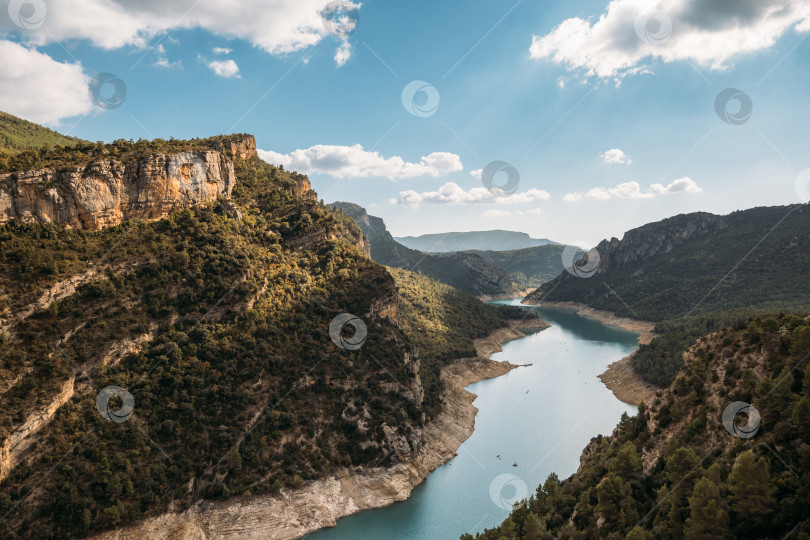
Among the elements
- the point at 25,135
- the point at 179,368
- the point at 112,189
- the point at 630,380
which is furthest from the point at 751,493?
the point at 25,135

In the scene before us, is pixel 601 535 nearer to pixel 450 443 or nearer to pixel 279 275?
pixel 450 443

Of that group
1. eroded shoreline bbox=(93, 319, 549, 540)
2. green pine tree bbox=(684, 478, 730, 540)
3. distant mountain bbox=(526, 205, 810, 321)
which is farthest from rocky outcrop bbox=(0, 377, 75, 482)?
distant mountain bbox=(526, 205, 810, 321)

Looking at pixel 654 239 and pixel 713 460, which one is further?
pixel 654 239

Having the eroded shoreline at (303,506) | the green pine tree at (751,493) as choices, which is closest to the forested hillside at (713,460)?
the green pine tree at (751,493)

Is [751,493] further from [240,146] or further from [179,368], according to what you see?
[240,146]

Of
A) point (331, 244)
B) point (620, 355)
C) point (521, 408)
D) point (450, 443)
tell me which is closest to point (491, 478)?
point (450, 443)
